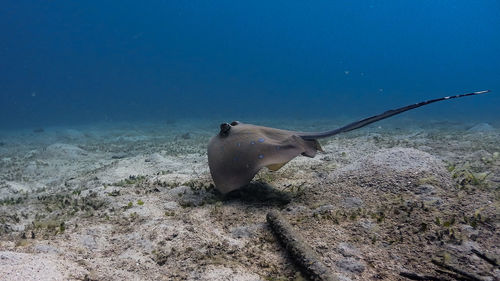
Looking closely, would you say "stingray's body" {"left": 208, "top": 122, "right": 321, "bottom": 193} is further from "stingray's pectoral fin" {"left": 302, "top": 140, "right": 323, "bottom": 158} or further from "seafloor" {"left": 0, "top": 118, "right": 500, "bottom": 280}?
"seafloor" {"left": 0, "top": 118, "right": 500, "bottom": 280}

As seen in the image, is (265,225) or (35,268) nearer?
(35,268)

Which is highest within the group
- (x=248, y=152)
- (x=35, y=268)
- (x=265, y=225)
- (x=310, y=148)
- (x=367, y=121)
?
(x=367, y=121)

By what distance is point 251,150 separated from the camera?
13.0ft

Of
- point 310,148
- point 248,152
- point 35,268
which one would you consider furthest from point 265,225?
point 35,268

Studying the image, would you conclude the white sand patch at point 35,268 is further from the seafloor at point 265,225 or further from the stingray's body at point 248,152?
the stingray's body at point 248,152

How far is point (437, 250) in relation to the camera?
2670 mm

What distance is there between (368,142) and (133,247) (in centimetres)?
775

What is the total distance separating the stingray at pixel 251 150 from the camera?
3727 mm

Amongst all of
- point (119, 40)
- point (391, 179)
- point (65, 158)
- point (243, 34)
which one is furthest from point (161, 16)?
point (391, 179)

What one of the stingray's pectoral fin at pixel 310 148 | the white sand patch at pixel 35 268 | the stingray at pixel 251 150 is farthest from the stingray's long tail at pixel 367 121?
the white sand patch at pixel 35 268

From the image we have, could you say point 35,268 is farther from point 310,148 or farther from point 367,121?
point 367,121

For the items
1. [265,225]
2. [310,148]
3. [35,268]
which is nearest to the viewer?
[35,268]

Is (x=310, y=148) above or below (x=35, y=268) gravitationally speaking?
above

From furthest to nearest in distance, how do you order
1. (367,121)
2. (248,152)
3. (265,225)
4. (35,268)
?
(248,152), (367,121), (265,225), (35,268)
